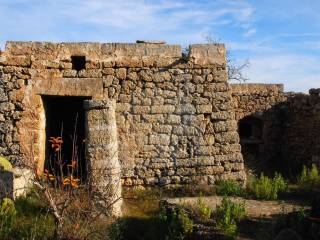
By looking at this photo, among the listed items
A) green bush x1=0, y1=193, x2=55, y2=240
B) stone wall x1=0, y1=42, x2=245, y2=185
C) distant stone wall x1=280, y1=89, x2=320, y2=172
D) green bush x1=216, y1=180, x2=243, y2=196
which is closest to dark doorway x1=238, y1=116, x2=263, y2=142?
distant stone wall x1=280, y1=89, x2=320, y2=172

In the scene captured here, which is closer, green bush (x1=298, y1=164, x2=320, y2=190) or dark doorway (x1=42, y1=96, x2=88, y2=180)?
green bush (x1=298, y1=164, x2=320, y2=190)

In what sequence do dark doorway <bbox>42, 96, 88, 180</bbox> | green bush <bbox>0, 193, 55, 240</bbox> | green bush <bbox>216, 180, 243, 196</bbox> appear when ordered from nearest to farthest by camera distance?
green bush <bbox>0, 193, 55, 240</bbox> → green bush <bbox>216, 180, 243, 196</bbox> → dark doorway <bbox>42, 96, 88, 180</bbox>

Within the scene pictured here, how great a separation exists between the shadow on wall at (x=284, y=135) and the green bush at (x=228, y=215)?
22.2ft

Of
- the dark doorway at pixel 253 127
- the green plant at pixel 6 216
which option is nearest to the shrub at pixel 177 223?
the green plant at pixel 6 216

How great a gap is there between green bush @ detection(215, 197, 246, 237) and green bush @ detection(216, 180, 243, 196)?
1.42 meters

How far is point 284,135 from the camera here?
16.2 meters

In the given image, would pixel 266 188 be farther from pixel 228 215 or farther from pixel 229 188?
pixel 228 215

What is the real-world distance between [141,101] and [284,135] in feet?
24.3

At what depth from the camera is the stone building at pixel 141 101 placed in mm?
10133

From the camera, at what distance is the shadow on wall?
1476 centimetres

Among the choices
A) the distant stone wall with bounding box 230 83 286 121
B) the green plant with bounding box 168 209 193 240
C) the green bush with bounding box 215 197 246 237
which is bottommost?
the green plant with bounding box 168 209 193 240

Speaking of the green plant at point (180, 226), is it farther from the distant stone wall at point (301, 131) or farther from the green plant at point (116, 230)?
Answer: the distant stone wall at point (301, 131)

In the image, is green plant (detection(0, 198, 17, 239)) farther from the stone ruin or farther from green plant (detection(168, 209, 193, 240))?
green plant (detection(168, 209, 193, 240))

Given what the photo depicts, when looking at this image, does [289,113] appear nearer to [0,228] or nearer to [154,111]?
[154,111]
